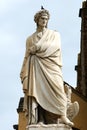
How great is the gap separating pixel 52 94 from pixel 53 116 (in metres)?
A: 0.35

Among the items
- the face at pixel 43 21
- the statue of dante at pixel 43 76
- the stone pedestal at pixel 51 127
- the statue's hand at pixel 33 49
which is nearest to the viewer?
the stone pedestal at pixel 51 127

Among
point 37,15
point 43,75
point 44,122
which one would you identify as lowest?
point 44,122

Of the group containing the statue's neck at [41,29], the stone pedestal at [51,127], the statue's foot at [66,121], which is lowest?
the stone pedestal at [51,127]

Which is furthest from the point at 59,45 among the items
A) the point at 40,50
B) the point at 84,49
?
the point at 84,49

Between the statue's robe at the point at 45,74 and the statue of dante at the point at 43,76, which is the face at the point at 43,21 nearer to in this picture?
the statue of dante at the point at 43,76

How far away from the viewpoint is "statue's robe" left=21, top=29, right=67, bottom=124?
8961 mm

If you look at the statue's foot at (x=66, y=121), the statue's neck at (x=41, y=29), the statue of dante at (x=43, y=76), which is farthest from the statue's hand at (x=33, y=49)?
the statue's foot at (x=66, y=121)

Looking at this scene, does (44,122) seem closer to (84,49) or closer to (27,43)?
(27,43)

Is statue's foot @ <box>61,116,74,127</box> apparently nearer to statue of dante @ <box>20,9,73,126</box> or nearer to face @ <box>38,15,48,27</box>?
statue of dante @ <box>20,9,73,126</box>

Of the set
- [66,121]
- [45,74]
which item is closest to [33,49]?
[45,74]

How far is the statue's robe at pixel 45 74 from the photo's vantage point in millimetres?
8961

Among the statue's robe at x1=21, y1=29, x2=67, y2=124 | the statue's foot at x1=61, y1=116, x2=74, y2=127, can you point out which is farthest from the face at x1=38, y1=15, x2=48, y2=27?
the statue's foot at x1=61, y1=116, x2=74, y2=127

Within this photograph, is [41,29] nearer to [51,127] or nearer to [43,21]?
[43,21]

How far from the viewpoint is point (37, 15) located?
955cm
